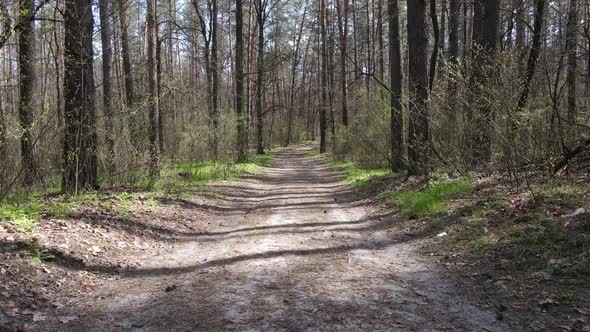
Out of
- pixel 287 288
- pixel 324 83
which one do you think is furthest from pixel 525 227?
pixel 324 83

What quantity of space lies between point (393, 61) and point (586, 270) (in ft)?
34.5

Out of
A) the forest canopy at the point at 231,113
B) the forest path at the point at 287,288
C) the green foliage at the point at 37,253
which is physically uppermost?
the forest canopy at the point at 231,113

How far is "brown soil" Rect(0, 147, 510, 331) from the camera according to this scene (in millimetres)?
3619

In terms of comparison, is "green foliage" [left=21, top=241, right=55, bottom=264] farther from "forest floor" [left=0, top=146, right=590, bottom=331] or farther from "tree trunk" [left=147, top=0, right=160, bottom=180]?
"tree trunk" [left=147, top=0, right=160, bottom=180]

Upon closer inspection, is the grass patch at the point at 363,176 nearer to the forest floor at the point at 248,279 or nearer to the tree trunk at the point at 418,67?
the tree trunk at the point at 418,67

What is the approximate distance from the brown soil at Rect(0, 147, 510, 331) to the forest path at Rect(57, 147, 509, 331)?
0.04 feet

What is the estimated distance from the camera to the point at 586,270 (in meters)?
4.01

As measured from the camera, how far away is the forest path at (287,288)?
358 centimetres

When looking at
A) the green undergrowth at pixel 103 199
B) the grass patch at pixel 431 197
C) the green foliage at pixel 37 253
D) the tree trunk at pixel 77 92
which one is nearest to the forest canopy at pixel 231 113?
the tree trunk at pixel 77 92

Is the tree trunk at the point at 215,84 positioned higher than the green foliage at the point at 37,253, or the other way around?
the tree trunk at the point at 215,84

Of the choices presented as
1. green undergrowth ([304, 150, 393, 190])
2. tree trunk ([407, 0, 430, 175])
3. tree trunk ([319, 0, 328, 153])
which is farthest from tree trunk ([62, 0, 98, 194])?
tree trunk ([319, 0, 328, 153])

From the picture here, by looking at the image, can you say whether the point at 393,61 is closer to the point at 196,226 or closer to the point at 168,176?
the point at 168,176

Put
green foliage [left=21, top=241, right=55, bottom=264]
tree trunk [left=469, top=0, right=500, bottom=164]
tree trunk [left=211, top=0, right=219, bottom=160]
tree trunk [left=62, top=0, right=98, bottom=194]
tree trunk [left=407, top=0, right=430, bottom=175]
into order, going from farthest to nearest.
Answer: tree trunk [left=211, top=0, right=219, bottom=160]
tree trunk [left=407, top=0, right=430, bottom=175]
tree trunk [left=62, top=0, right=98, bottom=194]
tree trunk [left=469, top=0, right=500, bottom=164]
green foliage [left=21, top=241, right=55, bottom=264]

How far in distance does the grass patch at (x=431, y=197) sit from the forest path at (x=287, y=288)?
837 millimetres
